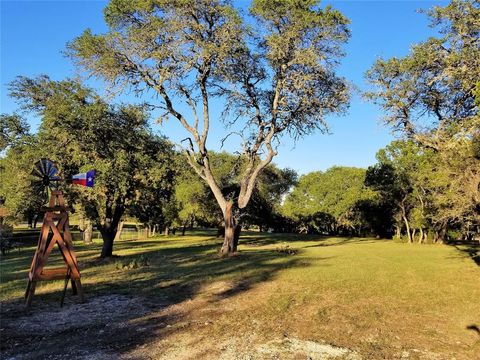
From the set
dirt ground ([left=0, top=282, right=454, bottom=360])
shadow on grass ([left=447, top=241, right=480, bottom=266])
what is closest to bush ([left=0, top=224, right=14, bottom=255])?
dirt ground ([left=0, top=282, right=454, bottom=360])

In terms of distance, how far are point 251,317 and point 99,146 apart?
14778mm

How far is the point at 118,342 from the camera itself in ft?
21.5

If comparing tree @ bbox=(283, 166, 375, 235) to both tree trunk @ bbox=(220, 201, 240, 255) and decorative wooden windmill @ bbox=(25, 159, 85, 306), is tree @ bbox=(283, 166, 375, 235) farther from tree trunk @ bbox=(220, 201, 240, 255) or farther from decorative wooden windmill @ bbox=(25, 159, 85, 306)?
decorative wooden windmill @ bbox=(25, 159, 85, 306)

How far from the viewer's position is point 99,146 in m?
20.1

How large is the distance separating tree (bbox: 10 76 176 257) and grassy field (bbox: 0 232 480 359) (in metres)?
5.89

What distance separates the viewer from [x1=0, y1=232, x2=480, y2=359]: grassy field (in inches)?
250

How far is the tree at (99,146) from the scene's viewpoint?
19.2 meters

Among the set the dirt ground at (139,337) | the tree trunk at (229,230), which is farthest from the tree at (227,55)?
the dirt ground at (139,337)

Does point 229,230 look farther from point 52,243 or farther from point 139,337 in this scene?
point 139,337

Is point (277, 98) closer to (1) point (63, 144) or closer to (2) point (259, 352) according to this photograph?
(1) point (63, 144)

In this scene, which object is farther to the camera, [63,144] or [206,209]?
[206,209]

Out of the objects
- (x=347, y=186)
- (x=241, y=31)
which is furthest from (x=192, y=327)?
(x=347, y=186)

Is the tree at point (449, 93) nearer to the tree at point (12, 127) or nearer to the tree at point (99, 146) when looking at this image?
the tree at point (99, 146)

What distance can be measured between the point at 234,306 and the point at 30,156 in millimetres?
16364
